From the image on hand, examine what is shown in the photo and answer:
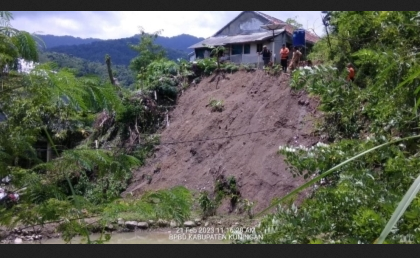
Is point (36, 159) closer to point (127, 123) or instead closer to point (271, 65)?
point (127, 123)

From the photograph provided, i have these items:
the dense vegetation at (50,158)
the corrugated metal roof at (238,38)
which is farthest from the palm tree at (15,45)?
the corrugated metal roof at (238,38)

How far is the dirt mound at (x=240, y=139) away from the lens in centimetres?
498

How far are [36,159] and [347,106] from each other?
169 centimetres

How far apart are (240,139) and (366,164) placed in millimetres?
3601

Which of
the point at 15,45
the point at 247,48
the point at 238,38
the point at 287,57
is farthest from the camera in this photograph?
the point at 247,48

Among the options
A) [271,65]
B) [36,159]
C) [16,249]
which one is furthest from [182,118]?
[16,249]

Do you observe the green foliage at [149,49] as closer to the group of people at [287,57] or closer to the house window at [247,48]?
the house window at [247,48]

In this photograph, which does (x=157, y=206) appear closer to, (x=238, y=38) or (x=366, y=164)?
(x=366, y=164)

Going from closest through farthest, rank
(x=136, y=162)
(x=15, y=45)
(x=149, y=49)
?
(x=15, y=45) → (x=136, y=162) → (x=149, y=49)

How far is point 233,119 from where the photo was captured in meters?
6.35

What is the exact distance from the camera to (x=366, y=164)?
2.30 m

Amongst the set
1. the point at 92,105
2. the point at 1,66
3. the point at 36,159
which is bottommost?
the point at 36,159

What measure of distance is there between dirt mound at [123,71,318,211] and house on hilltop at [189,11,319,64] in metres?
0.46

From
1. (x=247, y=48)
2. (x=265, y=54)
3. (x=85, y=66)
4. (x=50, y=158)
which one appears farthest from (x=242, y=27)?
(x=50, y=158)
